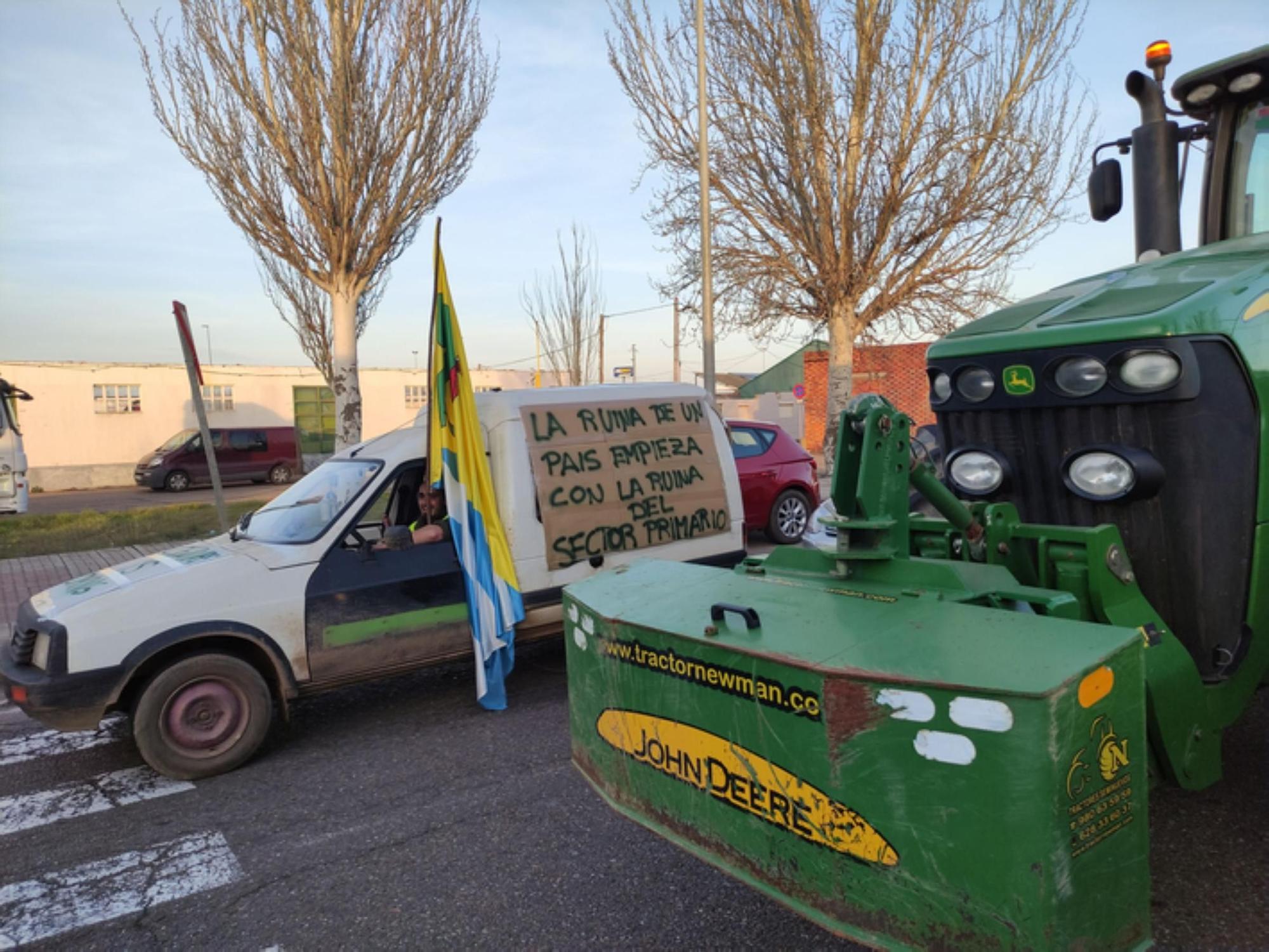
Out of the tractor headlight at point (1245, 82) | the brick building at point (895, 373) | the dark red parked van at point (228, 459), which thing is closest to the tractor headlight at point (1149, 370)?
the tractor headlight at point (1245, 82)

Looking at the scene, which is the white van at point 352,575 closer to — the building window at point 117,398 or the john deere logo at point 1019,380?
the john deere logo at point 1019,380

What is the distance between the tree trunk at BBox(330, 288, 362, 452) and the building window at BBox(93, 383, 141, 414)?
2097cm

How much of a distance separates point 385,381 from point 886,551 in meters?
34.6

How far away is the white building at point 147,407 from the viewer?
2867 cm

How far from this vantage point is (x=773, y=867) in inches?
90.9

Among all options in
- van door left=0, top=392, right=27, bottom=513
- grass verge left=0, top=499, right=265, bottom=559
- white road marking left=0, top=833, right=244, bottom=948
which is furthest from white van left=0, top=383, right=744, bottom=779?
van door left=0, top=392, right=27, bottom=513

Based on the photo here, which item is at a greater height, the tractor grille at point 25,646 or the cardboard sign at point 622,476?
the cardboard sign at point 622,476

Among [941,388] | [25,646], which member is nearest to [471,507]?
[25,646]

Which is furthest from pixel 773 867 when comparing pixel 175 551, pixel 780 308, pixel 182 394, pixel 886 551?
pixel 182 394

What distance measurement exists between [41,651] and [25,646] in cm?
21

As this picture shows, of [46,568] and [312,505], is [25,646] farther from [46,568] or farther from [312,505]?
[46,568]

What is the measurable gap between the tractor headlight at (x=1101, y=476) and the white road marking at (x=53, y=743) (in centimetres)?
532

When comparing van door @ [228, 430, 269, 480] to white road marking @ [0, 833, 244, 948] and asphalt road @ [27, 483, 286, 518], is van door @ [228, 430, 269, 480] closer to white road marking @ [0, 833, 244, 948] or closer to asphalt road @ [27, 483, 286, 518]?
asphalt road @ [27, 483, 286, 518]

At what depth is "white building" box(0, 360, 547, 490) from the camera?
2867 centimetres
